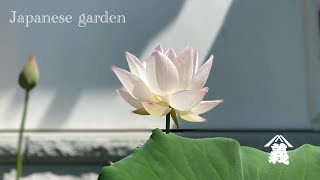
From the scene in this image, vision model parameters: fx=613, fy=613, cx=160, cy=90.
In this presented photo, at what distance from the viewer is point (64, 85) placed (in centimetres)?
204

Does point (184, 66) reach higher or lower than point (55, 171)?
higher

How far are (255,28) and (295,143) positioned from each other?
1.38ft

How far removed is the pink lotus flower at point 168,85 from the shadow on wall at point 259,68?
1373 mm

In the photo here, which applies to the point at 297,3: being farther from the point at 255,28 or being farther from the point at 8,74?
→ the point at 8,74

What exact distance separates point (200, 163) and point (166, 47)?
1484 millimetres

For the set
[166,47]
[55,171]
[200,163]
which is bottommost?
[55,171]

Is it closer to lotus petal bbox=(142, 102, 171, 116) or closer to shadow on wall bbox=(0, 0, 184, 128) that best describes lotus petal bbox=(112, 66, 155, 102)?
lotus petal bbox=(142, 102, 171, 116)

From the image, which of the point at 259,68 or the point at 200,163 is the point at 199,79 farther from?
the point at 259,68

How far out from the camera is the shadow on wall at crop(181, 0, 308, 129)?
205cm

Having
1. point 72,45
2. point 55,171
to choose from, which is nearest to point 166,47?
point 72,45

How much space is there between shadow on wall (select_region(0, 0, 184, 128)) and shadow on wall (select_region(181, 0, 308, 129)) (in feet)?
0.83

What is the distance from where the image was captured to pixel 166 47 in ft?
6.78

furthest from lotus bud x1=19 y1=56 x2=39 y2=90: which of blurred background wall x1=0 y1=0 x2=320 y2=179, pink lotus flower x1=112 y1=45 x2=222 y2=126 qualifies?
blurred background wall x1=0 y1=0 x2=320 y2=179

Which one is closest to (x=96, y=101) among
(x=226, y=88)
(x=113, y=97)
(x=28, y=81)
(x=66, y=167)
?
(x=113, y=97)
